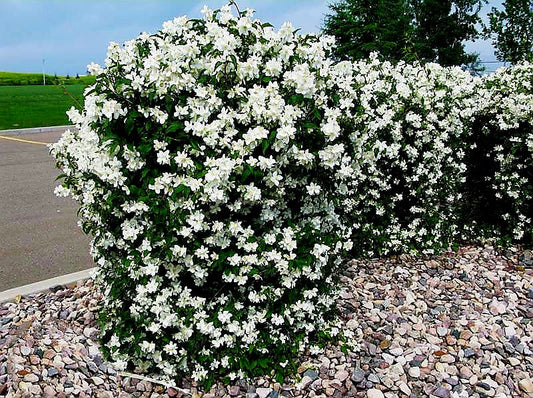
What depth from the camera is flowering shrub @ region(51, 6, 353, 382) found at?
2684 millimetres

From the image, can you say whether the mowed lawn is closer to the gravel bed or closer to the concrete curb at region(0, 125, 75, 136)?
the concrete curb at region(0, 125, 75, 136)

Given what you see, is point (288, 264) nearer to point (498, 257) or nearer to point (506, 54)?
point (498, 257)

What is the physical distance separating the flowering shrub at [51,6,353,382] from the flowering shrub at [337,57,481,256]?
1.34 meters

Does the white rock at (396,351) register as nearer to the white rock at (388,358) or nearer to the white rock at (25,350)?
the white rock at (388,358)

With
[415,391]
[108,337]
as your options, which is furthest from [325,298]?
[108,337]

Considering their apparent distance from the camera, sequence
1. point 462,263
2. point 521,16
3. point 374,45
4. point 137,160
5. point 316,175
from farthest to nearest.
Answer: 1. point 521,16
2. point 374,45
3. point 462,263
4. point 316,175
5. point 137,160

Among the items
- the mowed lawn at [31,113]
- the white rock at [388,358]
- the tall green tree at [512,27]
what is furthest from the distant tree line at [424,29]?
the mowed lawn at [31,113]

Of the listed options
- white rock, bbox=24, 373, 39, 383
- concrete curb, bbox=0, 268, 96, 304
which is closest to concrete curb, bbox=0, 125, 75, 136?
concrete curb, bbox=0, 268, 96, 304

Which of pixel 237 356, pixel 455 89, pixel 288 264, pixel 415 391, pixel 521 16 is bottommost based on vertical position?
pixel 415 391

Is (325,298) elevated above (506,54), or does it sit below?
below

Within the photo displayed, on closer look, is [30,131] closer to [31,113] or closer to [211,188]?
[31,113]

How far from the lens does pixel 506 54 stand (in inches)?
790

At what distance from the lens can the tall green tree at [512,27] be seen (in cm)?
1956

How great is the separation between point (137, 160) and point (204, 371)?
1.23 meters
